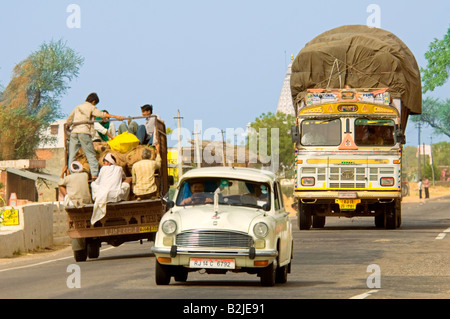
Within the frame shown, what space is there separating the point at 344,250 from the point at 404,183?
8.86 metres

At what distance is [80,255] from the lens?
2112 cm

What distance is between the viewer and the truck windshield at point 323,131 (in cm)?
2986

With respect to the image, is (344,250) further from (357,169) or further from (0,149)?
(0,149)

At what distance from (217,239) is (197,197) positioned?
129 centimetres

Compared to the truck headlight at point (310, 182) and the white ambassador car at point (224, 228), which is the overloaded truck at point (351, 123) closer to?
the truck headlight at point (310, 182)

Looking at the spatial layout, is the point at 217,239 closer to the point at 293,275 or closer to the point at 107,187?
the point at 293,275

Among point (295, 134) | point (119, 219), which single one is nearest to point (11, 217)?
point (119, 219)

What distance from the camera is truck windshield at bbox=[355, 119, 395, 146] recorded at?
97.1 ft

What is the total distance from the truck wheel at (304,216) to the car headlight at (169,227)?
692 inches

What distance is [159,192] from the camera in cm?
2077

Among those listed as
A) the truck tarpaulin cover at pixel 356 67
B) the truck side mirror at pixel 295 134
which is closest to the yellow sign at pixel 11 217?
the truck side mirror at pixel 295 134

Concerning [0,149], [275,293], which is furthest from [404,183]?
[0,149]

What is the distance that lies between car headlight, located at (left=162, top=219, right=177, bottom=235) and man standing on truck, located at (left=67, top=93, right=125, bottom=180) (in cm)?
636
